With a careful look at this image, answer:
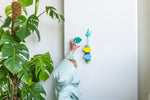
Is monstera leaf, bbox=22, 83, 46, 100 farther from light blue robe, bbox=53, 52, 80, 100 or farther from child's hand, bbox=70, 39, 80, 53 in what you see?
child's hand, bbox=70, 39, 80, 53

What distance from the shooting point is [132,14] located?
1874mm

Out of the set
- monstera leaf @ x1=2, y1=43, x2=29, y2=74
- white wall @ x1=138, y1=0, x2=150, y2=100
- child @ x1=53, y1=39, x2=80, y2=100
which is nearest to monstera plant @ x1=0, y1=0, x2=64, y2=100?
monstera leaf @ x1=2, y1=43, x2=29, y2=74

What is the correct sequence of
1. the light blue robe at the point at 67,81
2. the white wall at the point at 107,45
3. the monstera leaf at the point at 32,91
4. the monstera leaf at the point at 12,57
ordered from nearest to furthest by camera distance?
the monstera leaf at the point at 12,57, the monstera leaf at the point at 32,91, the light blue robe at the point at 67,81, the white wall at the point at 107,45

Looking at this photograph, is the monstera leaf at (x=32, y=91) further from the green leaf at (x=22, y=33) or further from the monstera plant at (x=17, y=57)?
the green leaf at (x=22, y=33)

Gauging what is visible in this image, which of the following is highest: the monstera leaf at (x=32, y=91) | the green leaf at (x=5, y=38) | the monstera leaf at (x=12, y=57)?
the green leaf at (x=5, y=38)

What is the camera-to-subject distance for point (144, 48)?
1.79m

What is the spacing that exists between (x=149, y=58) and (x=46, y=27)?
3.81 ft

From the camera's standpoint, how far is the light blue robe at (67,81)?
1.72m

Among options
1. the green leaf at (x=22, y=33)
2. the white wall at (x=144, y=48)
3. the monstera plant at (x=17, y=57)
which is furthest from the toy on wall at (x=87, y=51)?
the green leaf at (x=22, y=33)

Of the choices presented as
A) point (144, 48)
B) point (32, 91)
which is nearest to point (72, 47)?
point (32, 91)

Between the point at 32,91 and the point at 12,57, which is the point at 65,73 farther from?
the point at 12,57

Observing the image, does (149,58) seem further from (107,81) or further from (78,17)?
(78,17)

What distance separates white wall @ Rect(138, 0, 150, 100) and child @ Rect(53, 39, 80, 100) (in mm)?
641

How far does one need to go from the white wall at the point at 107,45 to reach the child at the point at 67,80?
0.15 metres
